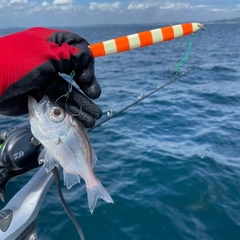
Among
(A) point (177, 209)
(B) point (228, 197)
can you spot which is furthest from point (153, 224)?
(B) point (228, 197)

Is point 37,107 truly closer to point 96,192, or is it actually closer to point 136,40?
point 96,192

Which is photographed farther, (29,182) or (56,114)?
(29,182)

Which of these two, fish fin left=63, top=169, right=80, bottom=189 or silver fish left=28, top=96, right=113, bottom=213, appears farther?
fish fin left=63, top=169, right=80, bottom=189

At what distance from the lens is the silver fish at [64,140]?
233 cm

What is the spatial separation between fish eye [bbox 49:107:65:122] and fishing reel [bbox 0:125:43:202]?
3.47 feet

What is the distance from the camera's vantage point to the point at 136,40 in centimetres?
329

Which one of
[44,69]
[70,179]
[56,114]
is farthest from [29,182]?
[44,69]

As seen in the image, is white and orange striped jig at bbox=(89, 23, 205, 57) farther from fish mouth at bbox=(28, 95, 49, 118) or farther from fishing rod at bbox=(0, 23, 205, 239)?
fish mouth at bbox=(28, 95, 49, 118)

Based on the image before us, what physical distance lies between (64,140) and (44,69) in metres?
0.55

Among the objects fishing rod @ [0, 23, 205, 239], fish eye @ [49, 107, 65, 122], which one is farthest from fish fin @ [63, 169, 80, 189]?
fish eye @ [49, 107, 65, 122]

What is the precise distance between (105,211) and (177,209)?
1.15 m

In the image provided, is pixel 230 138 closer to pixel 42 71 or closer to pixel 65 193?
pixel 65 193

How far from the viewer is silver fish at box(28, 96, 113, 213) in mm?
2326

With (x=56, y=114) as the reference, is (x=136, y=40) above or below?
above
